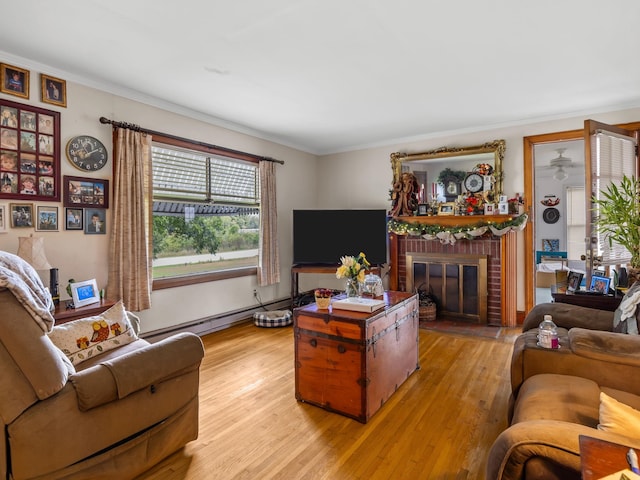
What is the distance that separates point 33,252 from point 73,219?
56 centimetres

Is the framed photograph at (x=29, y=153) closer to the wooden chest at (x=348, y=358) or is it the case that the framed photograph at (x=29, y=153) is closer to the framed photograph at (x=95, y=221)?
the framed photograph at (x=95, y=221)

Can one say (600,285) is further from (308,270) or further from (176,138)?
(176,138)

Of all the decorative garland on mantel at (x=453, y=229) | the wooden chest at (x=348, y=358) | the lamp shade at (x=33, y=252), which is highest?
the decorative garland on mantel at (x=453, y=229)

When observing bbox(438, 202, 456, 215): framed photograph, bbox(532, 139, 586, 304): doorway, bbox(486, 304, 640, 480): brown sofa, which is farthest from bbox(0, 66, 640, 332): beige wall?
bbox(486, 304, 640, 480): brown sofa

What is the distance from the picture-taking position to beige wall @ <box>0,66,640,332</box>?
3.07 m

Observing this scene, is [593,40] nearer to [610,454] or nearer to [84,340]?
[610,454]

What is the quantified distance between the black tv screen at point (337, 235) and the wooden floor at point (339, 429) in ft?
6.22

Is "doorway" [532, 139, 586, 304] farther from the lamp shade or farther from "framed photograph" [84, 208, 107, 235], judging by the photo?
the lamp shade

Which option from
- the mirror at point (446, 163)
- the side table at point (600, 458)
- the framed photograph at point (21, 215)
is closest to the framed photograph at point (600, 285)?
the mirror at point (446, 163)

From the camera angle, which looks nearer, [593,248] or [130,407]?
[130,407]

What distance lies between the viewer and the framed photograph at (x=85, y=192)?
3045 millimetres

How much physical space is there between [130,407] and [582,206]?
8171 millimetres

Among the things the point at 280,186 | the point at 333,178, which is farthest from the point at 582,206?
the point at 280,186

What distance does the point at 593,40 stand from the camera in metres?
2.52
